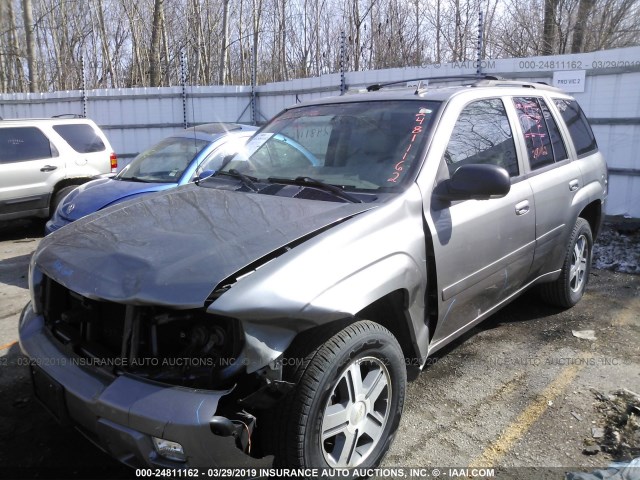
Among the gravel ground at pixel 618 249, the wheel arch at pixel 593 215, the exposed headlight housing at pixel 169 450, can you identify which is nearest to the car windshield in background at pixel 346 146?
the exposed headlight housing at pixel 169 450

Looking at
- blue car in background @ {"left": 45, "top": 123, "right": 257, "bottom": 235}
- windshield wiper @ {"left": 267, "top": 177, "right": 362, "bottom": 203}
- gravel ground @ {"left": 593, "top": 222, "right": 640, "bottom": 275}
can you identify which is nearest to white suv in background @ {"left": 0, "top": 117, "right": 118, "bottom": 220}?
blue car in background @ {"left": 45, "top": 123, "right": 257, "bottom": 235}

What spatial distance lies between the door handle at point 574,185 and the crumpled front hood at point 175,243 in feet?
7.71

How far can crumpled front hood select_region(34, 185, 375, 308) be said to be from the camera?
6.89 ft

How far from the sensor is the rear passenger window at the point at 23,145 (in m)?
7.78

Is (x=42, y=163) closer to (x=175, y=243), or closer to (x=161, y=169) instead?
(x=161, y=169)

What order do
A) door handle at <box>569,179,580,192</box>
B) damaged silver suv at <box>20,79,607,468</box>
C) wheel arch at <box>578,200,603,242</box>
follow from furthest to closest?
wheel arch at <box>578,200,603,242</box>, door handle at <box>569,179,580,192</box>, damaged silver suv at <box>20,79,607,468</box>

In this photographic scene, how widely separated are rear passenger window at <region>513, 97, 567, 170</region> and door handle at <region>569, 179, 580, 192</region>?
21 centimetres

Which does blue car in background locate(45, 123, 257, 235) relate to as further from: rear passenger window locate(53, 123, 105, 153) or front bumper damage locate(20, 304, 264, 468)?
front bumper damage locate(20, 304, 264, 468)

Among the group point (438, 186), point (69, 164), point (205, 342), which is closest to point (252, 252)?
point (205, 342)

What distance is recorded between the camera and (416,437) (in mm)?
2957

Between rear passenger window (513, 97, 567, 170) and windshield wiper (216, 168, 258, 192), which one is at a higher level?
rear passenger window (513, 97, 567, 170)

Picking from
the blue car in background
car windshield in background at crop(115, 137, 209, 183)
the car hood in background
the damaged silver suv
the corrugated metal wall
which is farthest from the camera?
Result: the corrugated metal wall

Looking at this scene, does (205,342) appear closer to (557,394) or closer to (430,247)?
(430,247)

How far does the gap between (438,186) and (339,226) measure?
78cm
